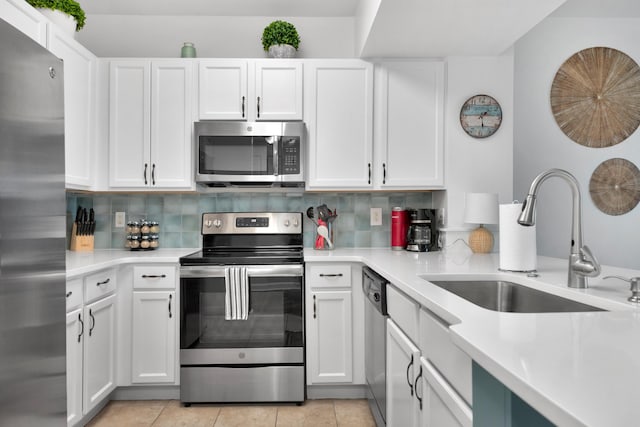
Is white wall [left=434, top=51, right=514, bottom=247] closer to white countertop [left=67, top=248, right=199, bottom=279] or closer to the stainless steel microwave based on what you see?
the stainless steel microwave

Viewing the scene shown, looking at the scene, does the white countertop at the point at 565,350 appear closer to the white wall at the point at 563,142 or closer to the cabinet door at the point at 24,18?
the white wall at the point at 563,142

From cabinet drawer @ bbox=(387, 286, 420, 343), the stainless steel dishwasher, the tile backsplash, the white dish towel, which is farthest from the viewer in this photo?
the tile backsplash

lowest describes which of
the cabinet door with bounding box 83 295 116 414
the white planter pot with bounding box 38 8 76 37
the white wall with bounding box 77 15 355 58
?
the cabinet door with bounding box 83 295 116 414

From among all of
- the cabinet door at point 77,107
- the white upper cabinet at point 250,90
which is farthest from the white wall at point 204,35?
the cabinet door at point 77,107

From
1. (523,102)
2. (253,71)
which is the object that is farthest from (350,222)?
(523,102)

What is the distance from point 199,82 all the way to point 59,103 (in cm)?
163

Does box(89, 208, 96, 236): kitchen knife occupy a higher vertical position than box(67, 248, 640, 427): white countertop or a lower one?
higher

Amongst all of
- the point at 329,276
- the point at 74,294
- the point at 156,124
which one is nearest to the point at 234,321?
the point at 329,276

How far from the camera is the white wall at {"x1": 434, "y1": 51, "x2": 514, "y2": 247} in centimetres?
274

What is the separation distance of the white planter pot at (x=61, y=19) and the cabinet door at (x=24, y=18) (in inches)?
7.6

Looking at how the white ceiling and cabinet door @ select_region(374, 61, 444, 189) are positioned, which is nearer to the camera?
cabinet door @ select_region(374, 61, 444, 189)

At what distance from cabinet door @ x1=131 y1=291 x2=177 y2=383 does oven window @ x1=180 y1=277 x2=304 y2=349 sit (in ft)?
0.38

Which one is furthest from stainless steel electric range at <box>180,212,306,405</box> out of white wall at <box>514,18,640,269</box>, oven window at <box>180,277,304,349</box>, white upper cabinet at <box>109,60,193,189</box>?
white wall at <box>514,18,640,269</box>

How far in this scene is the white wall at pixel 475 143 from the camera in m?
2.74
